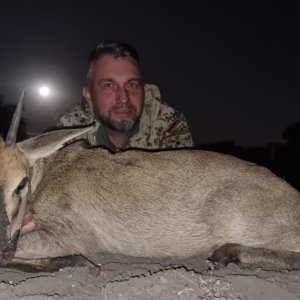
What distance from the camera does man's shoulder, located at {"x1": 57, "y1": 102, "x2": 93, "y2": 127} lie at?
7.20 meters

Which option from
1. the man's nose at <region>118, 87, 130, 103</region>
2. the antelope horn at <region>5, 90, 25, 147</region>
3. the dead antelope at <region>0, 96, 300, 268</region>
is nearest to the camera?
the antelope horn at <region>5, 90, 25, 147</region>

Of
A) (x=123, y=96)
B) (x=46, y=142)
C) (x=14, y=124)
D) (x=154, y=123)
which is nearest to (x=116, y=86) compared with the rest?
(x=123, y=96)

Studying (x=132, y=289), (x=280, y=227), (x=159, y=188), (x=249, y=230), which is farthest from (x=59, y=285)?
(x=280, y=227)

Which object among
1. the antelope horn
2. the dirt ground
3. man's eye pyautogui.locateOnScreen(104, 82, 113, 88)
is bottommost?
the dirt ground

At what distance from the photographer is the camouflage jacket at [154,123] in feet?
24.0

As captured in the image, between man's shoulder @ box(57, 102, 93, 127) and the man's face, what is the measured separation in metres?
0.28

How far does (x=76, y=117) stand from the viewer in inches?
287

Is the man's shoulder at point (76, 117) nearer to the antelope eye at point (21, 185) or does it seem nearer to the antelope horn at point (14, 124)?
the antelope horn at point (14, 124)

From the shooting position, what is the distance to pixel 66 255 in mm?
4762

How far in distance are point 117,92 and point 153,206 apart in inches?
106

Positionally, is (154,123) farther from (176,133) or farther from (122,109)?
(122,109)

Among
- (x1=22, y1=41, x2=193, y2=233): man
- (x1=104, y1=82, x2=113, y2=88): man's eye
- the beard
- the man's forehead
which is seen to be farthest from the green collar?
the man's forehead

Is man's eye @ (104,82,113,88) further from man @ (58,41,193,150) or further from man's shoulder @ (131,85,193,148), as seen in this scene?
man's shoulder @ (131,85,193,148)

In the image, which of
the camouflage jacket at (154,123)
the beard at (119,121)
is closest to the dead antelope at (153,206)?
the beard at (119,121)
